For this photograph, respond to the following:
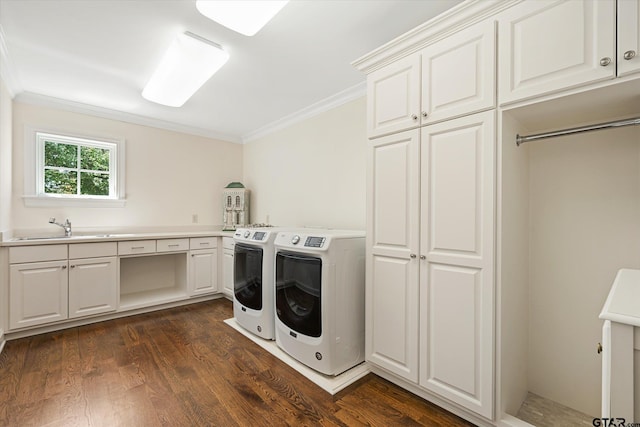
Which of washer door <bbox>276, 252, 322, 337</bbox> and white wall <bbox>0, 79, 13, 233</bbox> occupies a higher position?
white wall <bbox>0, 79, 13, 233</bbox>

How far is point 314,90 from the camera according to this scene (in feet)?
9.77

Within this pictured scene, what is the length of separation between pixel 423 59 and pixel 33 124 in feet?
13.1

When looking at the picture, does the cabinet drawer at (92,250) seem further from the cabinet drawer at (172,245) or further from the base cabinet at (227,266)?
the base cabinet at (227,266)

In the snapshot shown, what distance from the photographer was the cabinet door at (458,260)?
151 cm

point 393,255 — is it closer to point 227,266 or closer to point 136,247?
point 227,266

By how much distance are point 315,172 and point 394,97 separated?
63.9 inches

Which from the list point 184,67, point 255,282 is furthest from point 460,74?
point 255,282

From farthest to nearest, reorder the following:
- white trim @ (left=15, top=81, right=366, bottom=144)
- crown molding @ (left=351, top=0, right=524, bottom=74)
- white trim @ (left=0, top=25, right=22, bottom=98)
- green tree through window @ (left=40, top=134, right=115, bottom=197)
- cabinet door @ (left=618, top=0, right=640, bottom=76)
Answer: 1. green tree through window @ (left=40, top=134, right=115, bottom=197)
2. white trim @ (left=15, top=81, right=366, bottom=144)
3. white trim @ (left=0, top=25, right=22, bottom=98)
4. crown molding @ (left=351, top=0, right=524, bottom=74)
5. cabinet door @ (left=618, top=0, right=640, bottom=76)

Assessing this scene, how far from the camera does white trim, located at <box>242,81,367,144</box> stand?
289cm

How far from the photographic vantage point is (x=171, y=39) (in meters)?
2.13

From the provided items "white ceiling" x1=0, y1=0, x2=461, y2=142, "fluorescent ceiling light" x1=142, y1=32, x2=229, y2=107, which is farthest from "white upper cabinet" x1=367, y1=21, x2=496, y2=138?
"fluorescent ceiling light" x1=142, y1=32, x2=229, y2=107

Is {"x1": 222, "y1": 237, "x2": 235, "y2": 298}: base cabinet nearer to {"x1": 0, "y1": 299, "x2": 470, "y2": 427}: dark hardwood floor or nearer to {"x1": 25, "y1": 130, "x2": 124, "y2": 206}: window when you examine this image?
{"x1": 0, "y1": 299, "x2": 470, "y2": 427}: dark hardwood floor

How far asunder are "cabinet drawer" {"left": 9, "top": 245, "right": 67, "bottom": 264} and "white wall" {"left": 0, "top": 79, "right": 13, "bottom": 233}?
0.23 meters

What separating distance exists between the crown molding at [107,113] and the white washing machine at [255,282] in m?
2.14
